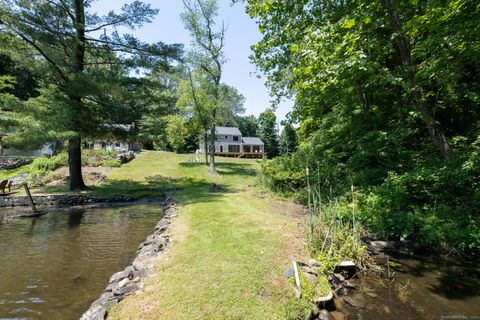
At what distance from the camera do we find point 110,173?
17.0 metres

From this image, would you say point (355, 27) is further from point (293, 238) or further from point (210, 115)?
point (210, 115)

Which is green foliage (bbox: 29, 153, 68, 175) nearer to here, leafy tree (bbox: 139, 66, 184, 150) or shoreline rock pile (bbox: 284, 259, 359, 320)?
leafy tree (bbox: 139, 66, 184, 150)

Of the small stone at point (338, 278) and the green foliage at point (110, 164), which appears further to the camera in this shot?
the green foliage at point (110, 164)

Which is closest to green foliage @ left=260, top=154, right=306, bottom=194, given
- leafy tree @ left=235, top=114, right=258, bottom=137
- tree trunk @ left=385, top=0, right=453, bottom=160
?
tree trunk @ left=385, top=0, right=453, bottom=160

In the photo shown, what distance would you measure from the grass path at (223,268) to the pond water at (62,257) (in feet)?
4.17

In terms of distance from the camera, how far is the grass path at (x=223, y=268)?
126 inches

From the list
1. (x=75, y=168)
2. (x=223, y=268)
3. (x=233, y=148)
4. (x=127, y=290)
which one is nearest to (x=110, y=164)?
(x=75, y=168)

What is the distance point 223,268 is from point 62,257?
412cm

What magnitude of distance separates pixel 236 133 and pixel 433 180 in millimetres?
40936

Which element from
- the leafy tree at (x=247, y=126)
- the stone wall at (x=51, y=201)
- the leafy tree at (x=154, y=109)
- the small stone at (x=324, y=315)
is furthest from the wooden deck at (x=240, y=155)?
the small stone at (x=324, y=315)

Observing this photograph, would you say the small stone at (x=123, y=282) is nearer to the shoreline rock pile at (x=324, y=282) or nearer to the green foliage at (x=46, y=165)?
the shoreline rock pile at (x=324, y=282)

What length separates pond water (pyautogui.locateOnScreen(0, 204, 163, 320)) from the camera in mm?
3982

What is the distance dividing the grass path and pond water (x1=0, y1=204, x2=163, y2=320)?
1272 mm

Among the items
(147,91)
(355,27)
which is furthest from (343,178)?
(147,91)
